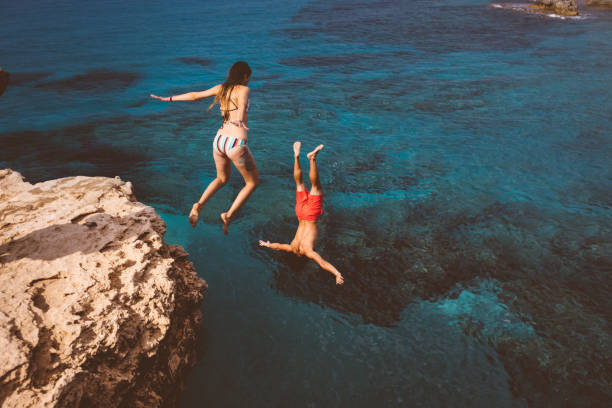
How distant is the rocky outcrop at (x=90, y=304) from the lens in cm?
368

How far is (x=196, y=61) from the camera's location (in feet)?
74.6

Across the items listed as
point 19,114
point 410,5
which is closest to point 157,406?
point 19,114

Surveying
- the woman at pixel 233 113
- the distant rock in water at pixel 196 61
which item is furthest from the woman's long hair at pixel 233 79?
the distant rock in water at pixel 196 61

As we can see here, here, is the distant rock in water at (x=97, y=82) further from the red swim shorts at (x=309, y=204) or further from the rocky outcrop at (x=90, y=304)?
the red swim shorts at (x=309, y=204)

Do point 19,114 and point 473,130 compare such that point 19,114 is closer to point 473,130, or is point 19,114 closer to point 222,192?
point 222,192

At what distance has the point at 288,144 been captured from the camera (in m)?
12.9

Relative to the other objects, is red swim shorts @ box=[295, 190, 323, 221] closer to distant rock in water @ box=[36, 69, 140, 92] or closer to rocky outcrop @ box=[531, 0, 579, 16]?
distant rock in water @ box=[36, 69, 140, 92]

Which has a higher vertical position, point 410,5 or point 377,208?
point 410,5

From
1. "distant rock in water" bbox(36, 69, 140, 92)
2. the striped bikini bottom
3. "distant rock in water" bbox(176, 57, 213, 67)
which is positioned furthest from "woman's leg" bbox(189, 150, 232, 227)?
"distant rock in water" bbox(176, 57, 213, 67)

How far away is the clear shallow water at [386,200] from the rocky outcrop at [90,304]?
1048 millimetres

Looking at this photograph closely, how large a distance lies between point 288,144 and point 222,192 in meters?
3.48

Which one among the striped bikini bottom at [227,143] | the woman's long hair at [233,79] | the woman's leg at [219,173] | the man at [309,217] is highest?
the woman's long hair at [233,79]

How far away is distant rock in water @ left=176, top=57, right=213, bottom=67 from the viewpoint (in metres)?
22.2

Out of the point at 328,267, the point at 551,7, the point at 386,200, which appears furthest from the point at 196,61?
the point at 551,7
